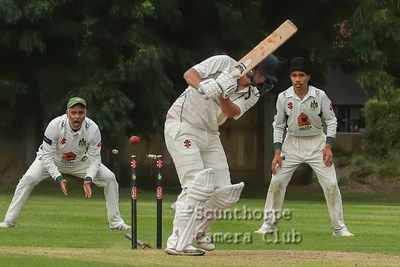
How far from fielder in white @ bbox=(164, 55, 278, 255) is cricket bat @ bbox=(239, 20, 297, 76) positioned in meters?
0.14

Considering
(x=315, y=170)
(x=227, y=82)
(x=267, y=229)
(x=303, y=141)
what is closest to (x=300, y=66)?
(x=303, y=141)

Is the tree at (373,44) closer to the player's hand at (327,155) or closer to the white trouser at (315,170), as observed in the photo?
the white trouser at (315,170)

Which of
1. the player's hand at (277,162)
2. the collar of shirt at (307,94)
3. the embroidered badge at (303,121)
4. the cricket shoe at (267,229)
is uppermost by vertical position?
the collar of shirt at (307,94)

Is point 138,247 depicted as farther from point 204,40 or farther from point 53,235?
point 204,40

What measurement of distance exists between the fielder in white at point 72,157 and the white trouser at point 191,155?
12.3 feet

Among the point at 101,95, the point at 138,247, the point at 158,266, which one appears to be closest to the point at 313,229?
the point at 138,247

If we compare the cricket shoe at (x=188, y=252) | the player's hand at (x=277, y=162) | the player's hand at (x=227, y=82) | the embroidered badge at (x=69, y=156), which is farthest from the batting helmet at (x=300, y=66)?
the cricket shoe at (x=188, y=252)

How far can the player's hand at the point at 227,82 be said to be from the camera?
11.7 metres

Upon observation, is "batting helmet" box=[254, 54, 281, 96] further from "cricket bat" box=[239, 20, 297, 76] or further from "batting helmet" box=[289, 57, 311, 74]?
"batting helmet" box=[289, 57, 311, 74]

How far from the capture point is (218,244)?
46.9 feet

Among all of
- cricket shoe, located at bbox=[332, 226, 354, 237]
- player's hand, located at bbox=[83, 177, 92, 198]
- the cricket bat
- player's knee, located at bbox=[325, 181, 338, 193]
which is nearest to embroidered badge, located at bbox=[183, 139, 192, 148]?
the cricket bat

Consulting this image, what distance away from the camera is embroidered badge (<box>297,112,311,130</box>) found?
15500 millimetres

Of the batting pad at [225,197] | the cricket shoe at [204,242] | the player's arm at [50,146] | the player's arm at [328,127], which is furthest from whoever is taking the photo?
the player's arm at [50,146]

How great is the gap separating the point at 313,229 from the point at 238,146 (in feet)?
64.0
